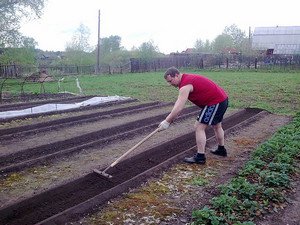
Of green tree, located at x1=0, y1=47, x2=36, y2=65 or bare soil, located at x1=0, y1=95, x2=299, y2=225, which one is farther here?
green tree, located at x1=0, y1=47, x2=36, y2=65

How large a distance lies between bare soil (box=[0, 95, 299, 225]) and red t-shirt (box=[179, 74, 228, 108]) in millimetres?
1109

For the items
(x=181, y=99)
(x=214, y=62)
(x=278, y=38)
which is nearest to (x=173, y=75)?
(x=181, y=99)

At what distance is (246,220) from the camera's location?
3512 millimetres

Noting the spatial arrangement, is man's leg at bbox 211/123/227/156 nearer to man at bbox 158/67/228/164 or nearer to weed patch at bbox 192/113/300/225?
man at bbox 158/67/228/164

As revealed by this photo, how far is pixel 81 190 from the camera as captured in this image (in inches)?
174

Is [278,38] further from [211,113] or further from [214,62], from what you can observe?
[211,113]

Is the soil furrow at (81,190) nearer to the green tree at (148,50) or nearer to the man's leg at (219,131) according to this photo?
the man's leg at (219,131)

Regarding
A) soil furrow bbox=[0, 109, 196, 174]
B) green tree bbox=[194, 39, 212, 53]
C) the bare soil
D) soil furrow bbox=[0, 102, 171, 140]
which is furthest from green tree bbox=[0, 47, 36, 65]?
green tree bbox=[194, 39, 212, 53]

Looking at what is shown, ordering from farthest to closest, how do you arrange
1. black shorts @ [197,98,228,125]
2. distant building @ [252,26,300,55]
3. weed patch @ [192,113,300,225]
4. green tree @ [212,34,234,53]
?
green tree @ [212,34,234,53], distant building @ [252,26,300,55], black shorts @ [197,98,228,125], weed patch @ [192,113,300,225]

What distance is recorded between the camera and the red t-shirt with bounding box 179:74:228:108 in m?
4.98

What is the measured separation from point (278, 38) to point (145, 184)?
54.2 metres

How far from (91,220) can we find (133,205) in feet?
1.89

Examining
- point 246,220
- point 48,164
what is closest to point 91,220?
point 246,220

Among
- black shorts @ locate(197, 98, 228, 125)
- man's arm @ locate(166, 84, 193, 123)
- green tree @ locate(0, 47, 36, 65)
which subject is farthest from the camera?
green tree @ locate(0, 47, 36, 65)
